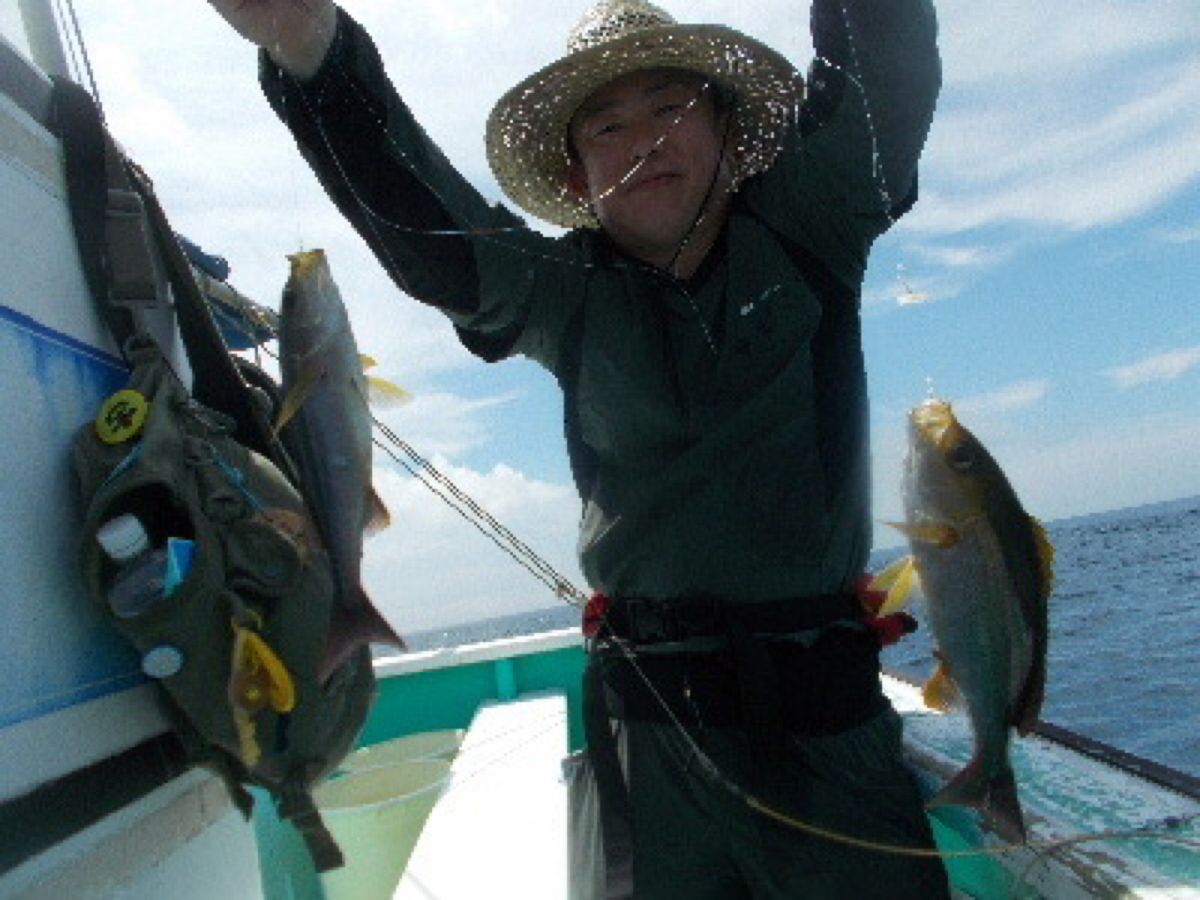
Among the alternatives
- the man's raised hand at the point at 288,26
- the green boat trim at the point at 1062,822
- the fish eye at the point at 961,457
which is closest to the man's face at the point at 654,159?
the man's raised hand at the point at 288,26

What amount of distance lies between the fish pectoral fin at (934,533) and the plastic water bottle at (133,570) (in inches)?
65.4

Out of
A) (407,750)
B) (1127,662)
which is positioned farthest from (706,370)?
(1127,662)

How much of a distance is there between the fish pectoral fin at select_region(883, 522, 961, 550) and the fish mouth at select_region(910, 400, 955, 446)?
23 cm

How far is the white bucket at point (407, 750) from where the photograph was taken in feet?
18.2

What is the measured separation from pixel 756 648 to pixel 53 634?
1.69 meters

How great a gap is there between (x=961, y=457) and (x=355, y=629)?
160 cm

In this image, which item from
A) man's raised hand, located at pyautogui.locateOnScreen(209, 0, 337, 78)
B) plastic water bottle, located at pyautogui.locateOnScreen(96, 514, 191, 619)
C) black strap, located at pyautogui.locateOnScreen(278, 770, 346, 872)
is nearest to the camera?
plastic water bottle, located at pyautogui.locateOnScreen(96, 514, 191, 619)

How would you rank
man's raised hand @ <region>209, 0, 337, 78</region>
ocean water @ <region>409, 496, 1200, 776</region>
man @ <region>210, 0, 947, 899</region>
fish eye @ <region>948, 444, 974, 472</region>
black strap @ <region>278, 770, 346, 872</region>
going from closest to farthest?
black strap @ <region>278, 770, 346, 872</region> → man's raised hand @ <region>209, 0, 337, 78</region> → fish eye @ <region>948, 444, 974, 472</region> → man @ <region>210, 0, 947, 899</region> → ocean water @ <region>409, 496, 1200, 776</region>

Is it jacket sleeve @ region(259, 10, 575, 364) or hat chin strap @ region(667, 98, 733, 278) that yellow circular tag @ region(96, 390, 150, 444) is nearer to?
jacket sleeve @ region(259, 10, 575, 364)

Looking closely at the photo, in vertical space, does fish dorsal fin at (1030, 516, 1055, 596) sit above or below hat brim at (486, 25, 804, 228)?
below

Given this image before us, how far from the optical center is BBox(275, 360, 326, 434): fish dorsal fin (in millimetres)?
2188

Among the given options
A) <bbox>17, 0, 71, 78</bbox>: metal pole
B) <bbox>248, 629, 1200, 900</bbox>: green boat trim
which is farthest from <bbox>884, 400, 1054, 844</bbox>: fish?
<bbox>17, 0, 71, 78</bbox>: metal pole

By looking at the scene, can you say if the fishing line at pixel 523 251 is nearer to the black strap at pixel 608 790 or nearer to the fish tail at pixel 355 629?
the black strap at pixel 608 790

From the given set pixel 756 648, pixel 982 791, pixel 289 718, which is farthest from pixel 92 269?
pixel 982 791
